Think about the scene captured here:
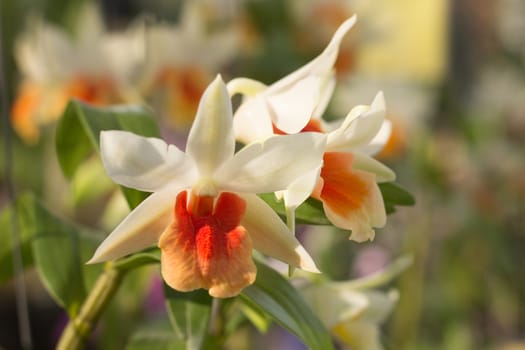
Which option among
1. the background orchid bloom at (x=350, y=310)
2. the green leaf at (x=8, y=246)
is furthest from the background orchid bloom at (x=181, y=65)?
the background orchid bloom at (x=350, y=310)

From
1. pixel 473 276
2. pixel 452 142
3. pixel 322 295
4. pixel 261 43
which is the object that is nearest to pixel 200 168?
pixel 322 295

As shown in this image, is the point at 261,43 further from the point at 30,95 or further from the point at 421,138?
the point at 30,95

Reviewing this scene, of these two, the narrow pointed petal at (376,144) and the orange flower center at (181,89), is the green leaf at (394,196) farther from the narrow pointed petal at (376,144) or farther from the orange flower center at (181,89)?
the orange flower center at (181,89)

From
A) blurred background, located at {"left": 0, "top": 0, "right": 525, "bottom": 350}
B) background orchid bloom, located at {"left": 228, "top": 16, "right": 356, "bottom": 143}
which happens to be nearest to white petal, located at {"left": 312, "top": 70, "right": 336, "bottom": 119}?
background orchid bloom, located at {"left": 228, "top": 16, "right": 356, "bottom": 143}

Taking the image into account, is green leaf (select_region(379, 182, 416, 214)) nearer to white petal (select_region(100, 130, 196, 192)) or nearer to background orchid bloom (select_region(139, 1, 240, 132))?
white petal (select_region(100, 130, 196, 192))

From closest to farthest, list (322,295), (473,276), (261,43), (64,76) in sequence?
(322,295), (64,76), (261,43), (473,276)

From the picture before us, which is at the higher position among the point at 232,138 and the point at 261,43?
the point at 232,138

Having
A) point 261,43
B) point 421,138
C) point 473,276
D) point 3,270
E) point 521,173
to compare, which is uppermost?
point 3,270
